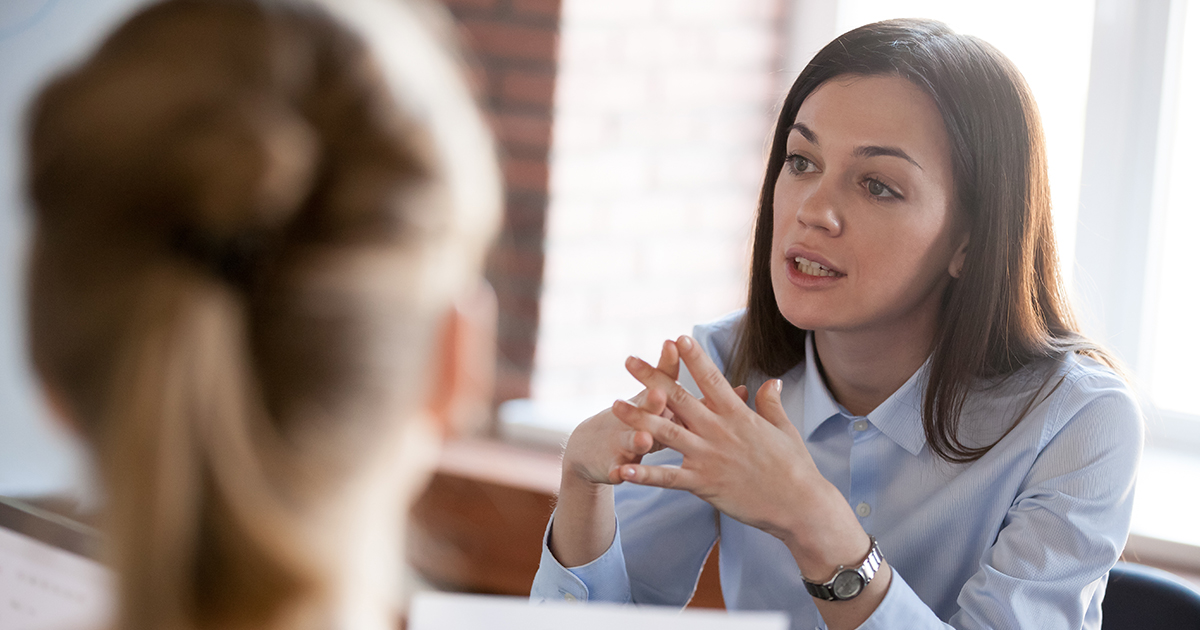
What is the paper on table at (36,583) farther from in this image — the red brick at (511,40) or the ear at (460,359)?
the red brick at (511,40)

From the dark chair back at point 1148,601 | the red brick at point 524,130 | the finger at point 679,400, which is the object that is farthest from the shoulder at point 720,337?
the red brick at point 524,130

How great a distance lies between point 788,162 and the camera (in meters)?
1.32

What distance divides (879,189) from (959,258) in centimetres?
16

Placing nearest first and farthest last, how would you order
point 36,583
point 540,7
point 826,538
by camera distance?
point 36,583 < point 826,538 < point 540,7

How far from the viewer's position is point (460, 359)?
0.46 metres

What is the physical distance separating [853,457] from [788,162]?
410mm

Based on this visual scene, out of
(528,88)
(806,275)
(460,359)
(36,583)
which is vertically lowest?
(36,583)

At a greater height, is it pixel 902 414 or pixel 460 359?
pixel 460 359

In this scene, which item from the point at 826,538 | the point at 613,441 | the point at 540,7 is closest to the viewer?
the point at 826,538

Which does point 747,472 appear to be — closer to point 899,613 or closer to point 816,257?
point 899,613

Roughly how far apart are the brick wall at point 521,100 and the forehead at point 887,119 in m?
0.96

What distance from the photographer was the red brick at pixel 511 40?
208 cm

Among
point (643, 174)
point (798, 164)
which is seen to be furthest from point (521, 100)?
point (798, 164)

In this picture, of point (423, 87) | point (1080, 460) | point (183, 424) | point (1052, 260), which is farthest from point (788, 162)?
point (183, 424)
